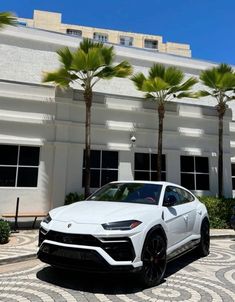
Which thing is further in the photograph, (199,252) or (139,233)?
(199,252)

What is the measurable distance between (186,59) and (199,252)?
38.1 ft

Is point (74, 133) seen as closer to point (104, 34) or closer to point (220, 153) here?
point (220, 153)

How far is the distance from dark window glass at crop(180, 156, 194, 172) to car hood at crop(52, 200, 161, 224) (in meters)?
8.43

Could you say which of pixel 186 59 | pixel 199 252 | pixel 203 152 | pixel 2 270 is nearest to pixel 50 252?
pixel 2 270

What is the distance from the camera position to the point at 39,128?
11.8 m

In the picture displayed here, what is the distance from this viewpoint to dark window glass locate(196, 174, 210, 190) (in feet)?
47.0

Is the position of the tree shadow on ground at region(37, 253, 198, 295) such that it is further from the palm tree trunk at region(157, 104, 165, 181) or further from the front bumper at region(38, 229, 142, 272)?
the palm tree trunk at region(157, 104, 165, 181)

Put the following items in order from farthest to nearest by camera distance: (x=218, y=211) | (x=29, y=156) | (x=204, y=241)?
1. (x=218, y=211)
2. (x=29, y=156)
3. (x=204, y=241)

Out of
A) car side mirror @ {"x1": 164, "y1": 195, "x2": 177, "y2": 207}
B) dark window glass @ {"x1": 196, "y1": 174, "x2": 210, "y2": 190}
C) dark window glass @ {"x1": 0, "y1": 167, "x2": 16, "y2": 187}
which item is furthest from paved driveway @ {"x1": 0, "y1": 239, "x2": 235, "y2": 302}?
dark window glass @ {"x1": 196, "y1": 174, "x2": 210, "y2": 190}

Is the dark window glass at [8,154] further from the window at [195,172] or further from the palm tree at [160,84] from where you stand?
the window at [195,172]

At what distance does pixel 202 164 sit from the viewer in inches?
573

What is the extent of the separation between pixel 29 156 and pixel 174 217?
6.92 metres

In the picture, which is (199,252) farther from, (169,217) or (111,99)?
(111,99)

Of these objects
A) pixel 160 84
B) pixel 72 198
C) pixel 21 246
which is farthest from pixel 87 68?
pixel 21 246
